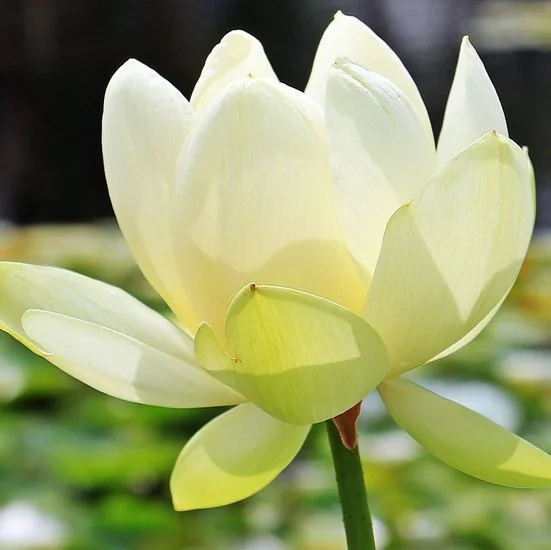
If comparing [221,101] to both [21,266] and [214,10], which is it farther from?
[214,10]

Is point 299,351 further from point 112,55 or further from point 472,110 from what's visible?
point 112,55

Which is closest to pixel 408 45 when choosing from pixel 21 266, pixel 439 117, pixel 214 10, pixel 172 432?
pixel 439 117

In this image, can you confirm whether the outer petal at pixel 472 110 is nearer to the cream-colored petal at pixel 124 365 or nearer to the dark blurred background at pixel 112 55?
the cream-colored petal at pixel 124 365

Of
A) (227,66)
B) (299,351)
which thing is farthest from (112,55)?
(299,351)

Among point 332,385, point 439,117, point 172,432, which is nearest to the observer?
point 332,385

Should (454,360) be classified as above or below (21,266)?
above
